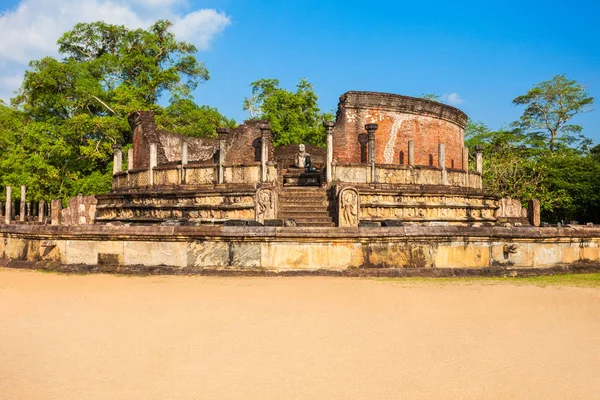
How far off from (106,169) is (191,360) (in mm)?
24183

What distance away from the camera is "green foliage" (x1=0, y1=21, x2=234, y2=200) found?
80.1ft

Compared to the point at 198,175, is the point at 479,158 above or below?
above

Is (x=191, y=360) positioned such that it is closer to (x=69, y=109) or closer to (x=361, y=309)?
(x=361, y=309)

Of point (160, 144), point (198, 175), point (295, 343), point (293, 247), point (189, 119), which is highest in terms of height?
point (189, 119)

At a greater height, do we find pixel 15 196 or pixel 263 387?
pixel 15 196

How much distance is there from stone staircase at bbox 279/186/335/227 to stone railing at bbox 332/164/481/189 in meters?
1.06

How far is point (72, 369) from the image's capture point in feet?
10.6

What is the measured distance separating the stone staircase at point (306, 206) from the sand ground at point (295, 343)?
17.2ft

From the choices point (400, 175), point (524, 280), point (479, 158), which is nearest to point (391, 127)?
point (479, 158)

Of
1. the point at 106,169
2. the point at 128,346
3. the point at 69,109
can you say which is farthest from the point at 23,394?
the point at 69,109

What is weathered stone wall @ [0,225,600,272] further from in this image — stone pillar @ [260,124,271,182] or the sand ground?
stone pillar @ [260,124,271,182]

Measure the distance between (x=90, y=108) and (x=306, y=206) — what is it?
19.0 m

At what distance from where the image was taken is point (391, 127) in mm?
18641

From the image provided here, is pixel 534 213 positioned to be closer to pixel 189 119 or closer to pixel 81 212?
pixel 81 212
